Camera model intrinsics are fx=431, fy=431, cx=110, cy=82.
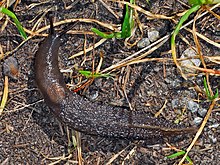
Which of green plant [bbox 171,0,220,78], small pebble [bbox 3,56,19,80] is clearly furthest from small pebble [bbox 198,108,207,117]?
small pebble [bbox 3,56,19,80]

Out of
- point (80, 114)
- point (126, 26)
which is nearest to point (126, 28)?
point (126, 26)

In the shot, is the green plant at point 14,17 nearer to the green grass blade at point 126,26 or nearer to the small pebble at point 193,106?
the green grass blade at point 126,26

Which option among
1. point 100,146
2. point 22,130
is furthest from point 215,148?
point 22,130

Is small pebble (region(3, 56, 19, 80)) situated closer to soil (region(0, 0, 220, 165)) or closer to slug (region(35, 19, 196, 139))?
soil (region(0, 0, 220, 165))

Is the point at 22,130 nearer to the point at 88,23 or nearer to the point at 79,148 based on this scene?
the point at 79,148

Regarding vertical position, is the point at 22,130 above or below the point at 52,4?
below
